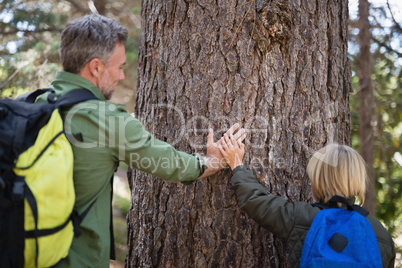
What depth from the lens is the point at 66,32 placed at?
2.00m

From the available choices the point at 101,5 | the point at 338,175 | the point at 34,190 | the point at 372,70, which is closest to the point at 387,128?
the point at 372,70

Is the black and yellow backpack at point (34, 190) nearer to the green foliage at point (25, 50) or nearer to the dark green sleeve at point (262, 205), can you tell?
the dark green sleeve at point (262, 205)

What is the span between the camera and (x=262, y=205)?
2191 mm

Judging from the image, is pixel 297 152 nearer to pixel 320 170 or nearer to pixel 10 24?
pixel 320 170

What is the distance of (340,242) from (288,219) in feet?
0.97

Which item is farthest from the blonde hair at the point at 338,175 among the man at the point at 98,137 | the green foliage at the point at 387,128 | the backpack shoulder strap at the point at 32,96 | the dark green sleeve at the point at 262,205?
the green foliage at the point at 387,128

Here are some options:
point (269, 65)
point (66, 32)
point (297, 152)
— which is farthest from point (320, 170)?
point (66, 32)

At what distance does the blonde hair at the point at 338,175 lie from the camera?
2172 millimetres

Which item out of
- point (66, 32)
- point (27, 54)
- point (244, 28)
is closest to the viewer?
point (66, 32)

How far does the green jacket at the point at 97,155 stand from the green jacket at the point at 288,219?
550 millimetres

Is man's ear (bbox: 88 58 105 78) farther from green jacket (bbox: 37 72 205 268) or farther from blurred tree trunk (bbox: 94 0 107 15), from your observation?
blurred tree trunk (bbox: 94 0 107 15)

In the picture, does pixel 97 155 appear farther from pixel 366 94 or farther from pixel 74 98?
pixel 366 94

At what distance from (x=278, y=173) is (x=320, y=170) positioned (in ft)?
1.11

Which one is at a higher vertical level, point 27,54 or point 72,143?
point 27,54
